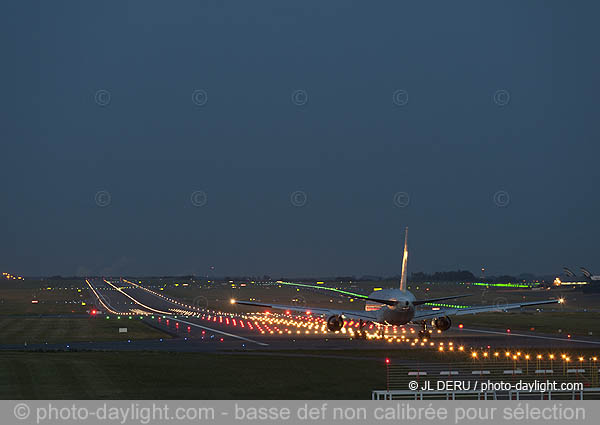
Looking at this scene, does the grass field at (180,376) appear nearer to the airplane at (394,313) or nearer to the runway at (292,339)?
the runway at (292,339)

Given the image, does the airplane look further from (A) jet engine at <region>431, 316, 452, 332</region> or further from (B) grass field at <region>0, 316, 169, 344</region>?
(B) grass field at <region>0, 316, 169, 344</region>

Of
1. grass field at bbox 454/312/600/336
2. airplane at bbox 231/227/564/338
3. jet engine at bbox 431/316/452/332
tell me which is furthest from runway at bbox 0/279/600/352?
grass field at bbox 454/312/600/336

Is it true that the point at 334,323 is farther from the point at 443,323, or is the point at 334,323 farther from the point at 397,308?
the point at 443,323

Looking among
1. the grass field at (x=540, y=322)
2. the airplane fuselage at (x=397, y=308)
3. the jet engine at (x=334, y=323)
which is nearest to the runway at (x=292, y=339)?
the jet engine at (x=334, y=323)

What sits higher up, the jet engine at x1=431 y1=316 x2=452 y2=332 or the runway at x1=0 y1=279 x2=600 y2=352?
the jet engine at x1=431 y1=316 x2=452 y2=332
